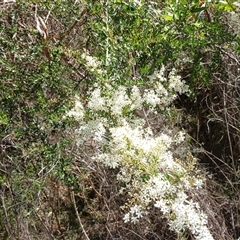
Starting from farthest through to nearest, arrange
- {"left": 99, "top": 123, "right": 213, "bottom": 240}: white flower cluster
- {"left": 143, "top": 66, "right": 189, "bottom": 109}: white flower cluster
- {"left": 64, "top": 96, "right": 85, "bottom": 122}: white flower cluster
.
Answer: {"left": 143, "top": 66, "right": 189, "bottom": 109}: white flower cluster, {"left": 64, "top": 96, "right": 85, "bottom": 122}: white flower cluster, {"left": 99, "top": 123, "right": 213, "bottom": 240}: white flower cluster

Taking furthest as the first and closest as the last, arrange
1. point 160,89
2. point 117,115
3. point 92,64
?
point 160,89, point 92,64, point 117,115

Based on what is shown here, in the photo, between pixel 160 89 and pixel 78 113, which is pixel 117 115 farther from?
pixel 160 89

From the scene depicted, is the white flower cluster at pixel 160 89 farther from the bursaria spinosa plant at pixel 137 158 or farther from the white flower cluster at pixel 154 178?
the white flower cluster at pixel 154 178

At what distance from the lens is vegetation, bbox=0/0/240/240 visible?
61.7 inches

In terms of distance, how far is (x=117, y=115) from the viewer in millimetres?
1618

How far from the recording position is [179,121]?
3.60 metres

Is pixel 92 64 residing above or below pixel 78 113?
above

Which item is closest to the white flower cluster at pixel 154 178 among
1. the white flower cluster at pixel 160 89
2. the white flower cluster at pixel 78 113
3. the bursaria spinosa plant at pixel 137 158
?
the bursaria spinosa plant at pixel 137 158

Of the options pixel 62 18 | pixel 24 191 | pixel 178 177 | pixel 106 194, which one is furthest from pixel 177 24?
pixel 106 194

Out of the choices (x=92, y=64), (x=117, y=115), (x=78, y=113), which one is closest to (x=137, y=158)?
(x=117, y=115)

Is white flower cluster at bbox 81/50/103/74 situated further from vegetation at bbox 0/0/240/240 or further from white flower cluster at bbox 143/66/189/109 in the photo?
white flower cluster at bbox 143/66/189/109

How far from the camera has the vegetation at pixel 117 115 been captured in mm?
1566

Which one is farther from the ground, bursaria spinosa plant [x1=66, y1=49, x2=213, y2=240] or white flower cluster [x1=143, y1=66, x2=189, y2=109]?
white flower cluster [x1=143, y1=66, x2=189, y2=109]

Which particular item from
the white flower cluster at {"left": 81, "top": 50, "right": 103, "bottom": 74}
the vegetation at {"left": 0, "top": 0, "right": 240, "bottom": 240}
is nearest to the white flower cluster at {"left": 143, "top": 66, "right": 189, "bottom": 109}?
the vegetation at {"left": 0, "top": 0, "right": 240, "bottom": 240}
